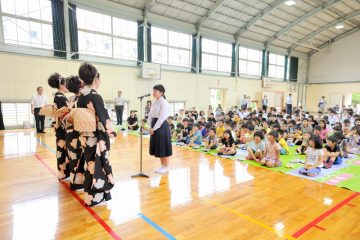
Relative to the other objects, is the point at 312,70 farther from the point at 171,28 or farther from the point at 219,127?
the point at 219,127

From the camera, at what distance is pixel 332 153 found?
461 centimetres

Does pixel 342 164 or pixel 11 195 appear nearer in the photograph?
pixel 11 195

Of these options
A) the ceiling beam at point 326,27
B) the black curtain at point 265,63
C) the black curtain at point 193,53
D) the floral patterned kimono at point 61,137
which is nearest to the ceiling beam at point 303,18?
the black curtain at point 265,63

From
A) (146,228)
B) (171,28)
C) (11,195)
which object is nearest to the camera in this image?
(146,228)

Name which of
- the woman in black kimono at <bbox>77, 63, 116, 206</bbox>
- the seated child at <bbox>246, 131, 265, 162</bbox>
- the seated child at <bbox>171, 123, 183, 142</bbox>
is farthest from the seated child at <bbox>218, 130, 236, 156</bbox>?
the woman in black kimono at <bbox>77, 63, 116, 206</bbox>

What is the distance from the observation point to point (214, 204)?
9.53ft

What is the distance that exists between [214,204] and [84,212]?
1.55 m

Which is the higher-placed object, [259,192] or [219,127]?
[219,127]

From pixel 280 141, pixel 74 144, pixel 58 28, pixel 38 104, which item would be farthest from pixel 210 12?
pixel 74 144

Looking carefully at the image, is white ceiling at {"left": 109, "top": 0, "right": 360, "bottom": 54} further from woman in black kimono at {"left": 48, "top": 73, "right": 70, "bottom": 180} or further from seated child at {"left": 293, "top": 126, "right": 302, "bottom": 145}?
woman in black kimono at {"left": 48, "top": 73, "right": 70, "bottom": 180}

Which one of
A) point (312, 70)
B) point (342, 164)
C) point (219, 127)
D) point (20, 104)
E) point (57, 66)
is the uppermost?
point (312, 70)

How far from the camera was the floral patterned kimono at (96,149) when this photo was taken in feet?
8.65

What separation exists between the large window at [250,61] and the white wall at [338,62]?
6.56 metres

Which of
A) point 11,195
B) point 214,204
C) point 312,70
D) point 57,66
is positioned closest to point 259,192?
point 214,204
